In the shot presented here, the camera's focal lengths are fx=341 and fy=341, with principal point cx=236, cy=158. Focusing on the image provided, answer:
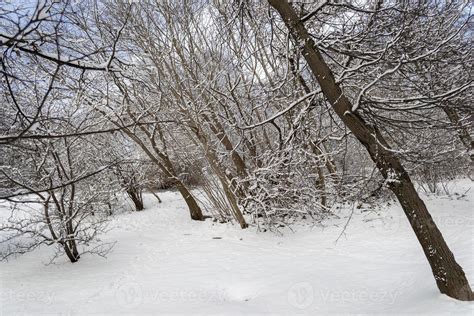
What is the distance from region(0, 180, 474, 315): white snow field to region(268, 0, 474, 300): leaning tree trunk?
0.23 metres

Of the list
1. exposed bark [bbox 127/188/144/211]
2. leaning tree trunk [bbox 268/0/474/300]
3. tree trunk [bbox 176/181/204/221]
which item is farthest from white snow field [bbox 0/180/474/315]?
exposed bark [bbox 127/188/144/211]

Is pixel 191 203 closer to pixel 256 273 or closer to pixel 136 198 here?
pixel 136 198

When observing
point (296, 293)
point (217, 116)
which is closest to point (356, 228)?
point (296, 293)

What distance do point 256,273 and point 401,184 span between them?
3.04 m

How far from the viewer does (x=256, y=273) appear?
18.7ft

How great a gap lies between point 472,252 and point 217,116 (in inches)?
233

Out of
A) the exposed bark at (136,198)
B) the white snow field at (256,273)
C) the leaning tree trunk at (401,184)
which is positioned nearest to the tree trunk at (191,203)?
the white snow field at (256,273)

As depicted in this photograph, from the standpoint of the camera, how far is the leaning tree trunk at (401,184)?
348 centimetres

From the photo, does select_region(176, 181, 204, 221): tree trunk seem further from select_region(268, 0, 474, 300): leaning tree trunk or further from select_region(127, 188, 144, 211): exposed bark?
select_region(268, 0, 474, 300): leaning tree trunk

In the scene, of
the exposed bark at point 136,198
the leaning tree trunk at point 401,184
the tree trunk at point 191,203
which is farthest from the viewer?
the exposed bark at point 136,198

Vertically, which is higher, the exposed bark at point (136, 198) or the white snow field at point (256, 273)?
the exposed bark at point (136, 198)

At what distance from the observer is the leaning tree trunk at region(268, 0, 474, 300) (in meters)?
3.48

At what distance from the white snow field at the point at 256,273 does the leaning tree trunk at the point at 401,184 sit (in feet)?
0.76

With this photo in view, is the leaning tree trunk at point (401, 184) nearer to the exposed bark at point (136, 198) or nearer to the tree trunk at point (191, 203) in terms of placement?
the tree trunk at point (191, 203)
